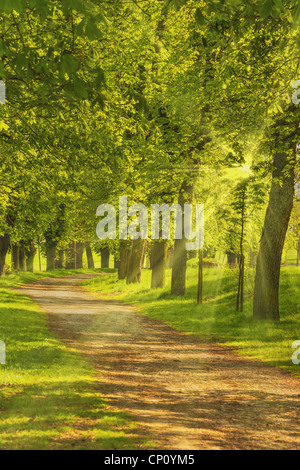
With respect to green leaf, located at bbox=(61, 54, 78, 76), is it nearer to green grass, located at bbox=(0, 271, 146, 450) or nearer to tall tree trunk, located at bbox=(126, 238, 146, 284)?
green grass, located at bbox=(0, 271, 146, 450)

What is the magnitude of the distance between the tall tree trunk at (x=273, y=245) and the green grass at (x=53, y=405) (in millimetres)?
7280

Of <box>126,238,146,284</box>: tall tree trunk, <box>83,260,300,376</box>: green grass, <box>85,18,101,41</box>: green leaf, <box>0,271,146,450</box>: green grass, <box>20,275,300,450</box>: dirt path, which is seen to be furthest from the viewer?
<box>126,238,146,284</box>: tall tree trunk

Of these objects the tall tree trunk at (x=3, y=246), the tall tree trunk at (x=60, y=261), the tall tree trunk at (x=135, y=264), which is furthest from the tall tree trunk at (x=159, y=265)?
the tall tree trunk at (x=60, y=261)

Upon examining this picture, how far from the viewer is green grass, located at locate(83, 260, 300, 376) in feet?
42.3

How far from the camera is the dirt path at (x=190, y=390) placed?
6.41m

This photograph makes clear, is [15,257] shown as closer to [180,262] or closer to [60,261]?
[60,261]

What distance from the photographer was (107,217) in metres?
33.0

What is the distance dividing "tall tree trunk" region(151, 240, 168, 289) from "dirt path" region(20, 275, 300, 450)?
11.9 metres

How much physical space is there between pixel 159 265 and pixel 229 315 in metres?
10.3

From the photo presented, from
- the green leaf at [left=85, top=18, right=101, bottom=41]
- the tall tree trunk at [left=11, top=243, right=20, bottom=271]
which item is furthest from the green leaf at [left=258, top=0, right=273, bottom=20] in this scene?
the tall tree trunk at [left=11, top=243, right=20, bottom=271]

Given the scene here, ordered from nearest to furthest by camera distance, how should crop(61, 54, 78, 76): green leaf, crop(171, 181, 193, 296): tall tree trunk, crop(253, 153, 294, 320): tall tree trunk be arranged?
crop(61, 54, 78, 76): green leaf < crop(253, 153, 294, 320): tall tree trunk < crop(171, 181, 193, 296): tall tree trunk

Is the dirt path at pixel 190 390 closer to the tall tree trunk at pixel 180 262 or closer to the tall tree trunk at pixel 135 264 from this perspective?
the tall tree trunk at pixel 180 262

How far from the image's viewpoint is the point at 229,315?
59.7 ft

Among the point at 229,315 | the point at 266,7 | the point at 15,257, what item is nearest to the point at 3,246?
the point at 15,257
